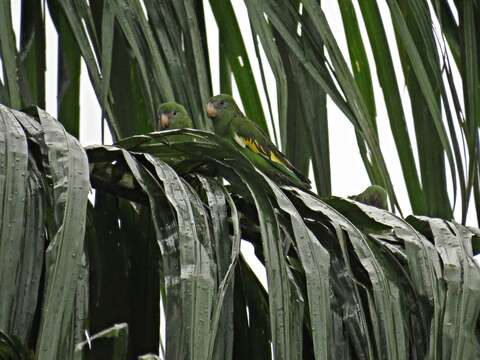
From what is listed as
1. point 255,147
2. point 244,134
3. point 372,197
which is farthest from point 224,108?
point 372,197

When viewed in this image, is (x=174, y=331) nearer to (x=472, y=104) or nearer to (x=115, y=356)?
(x=115, y=356)

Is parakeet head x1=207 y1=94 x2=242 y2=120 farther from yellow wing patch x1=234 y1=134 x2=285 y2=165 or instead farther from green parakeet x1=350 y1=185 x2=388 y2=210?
green parakeet x1=350 y1=185 x2=388 y2=210

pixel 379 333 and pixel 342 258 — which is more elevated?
pixel 342 258

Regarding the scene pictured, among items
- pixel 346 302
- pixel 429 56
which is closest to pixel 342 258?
pixel 346 302

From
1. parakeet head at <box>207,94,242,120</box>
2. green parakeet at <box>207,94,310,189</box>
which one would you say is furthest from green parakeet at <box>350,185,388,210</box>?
parakeet head at <box>207,94,242,120</box>

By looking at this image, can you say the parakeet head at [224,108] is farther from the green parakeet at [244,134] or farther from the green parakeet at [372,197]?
the green parakeet at [372,197]

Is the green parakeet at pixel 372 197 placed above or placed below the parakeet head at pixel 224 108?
below

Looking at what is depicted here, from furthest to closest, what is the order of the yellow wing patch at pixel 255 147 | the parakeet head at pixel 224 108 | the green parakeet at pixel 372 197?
the parakeet head at pixel 224 108
the yellow wing patch at pixel 255 147
the green parakeet at pixel 372 197

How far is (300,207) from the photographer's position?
5.63 feet

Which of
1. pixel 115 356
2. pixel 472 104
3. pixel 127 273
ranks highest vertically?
pixel 472 104

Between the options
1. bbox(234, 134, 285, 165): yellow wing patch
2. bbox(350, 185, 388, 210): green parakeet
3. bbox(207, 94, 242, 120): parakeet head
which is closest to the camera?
bbox(350, 185, 388, 210): green parakeet

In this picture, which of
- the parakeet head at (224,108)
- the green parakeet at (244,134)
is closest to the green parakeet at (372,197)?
the green parakeet at (244,134)

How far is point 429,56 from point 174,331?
113 centimetres

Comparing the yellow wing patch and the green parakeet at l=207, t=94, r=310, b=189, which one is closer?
the green parakeet at l=207, t=94, r=310, b=189
